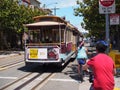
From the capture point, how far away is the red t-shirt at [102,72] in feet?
20.3

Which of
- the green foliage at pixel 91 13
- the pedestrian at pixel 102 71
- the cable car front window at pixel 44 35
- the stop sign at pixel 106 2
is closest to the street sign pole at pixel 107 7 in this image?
the stop sign at pixel 106 2

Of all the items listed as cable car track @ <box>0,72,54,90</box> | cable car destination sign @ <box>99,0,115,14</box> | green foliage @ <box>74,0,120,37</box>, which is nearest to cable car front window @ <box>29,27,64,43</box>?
cable car track @ <box>0,72,54,90</box>

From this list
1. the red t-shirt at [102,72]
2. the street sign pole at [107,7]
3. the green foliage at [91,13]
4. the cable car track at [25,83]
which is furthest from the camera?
the green foliage at [91,13]

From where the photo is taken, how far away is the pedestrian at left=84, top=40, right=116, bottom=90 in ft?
20.3

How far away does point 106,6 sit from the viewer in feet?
44.6

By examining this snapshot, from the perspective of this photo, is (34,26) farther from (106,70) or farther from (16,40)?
(16,40)

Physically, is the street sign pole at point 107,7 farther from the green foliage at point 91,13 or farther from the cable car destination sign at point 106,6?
the green foliage at point 91,13

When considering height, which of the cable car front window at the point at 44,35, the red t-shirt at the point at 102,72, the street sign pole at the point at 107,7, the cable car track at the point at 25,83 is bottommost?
the cable car track at the point at 25,83

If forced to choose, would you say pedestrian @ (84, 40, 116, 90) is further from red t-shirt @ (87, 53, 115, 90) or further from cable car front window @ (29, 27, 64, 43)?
cable car front window @ (29, 27, 64, 43)

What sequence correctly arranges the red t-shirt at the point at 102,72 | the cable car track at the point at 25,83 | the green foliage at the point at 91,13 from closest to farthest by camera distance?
the red t-shirt at the point at 102,72 → the cable car track at the point at 25,83 → the green foliage at the point at 91,13

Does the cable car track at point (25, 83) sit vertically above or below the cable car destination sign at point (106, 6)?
below

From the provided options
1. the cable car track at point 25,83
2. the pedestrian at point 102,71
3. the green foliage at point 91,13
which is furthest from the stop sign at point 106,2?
the green foliage at point 91,13

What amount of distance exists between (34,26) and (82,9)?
1662 cm

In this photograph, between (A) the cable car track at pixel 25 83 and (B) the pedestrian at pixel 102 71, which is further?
(A) the cable car track at pixel 25 83
